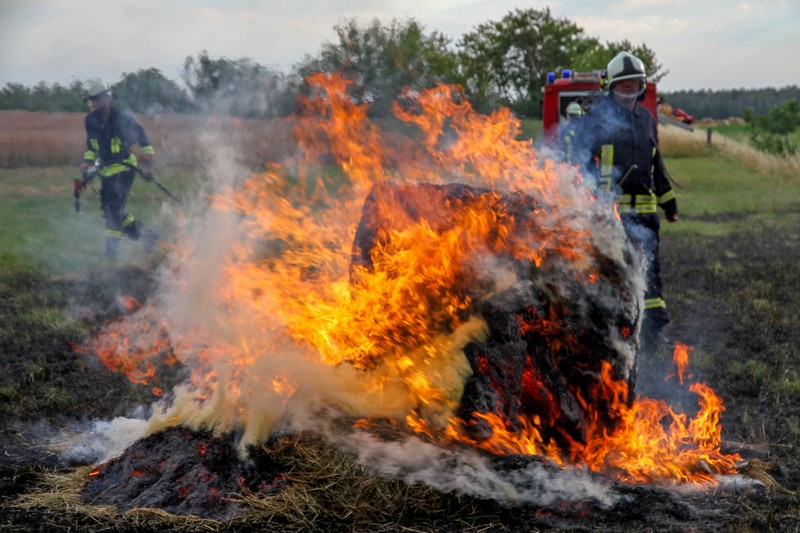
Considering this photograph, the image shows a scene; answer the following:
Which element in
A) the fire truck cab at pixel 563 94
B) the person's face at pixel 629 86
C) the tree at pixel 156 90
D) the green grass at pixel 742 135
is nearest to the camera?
the person's face at pixel 629 86

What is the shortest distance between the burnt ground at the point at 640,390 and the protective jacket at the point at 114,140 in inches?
55.4

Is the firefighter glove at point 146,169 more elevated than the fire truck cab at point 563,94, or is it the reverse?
the fire truck cab at point 563,94

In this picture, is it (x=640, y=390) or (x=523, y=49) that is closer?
(x=640, y=390)

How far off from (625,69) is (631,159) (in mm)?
712

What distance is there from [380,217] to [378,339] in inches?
27.6

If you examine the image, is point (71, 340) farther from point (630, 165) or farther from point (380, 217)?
point (630, 165)

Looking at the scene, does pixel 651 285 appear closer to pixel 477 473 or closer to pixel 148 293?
pixel 477 473

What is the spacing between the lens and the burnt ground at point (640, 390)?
3572 millimetres

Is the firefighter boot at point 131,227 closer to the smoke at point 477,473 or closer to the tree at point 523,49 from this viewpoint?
the smoke at point 477,473

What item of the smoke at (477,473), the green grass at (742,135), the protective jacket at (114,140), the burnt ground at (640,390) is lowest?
the burnt ground at (640,390)

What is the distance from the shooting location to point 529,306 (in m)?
3.86

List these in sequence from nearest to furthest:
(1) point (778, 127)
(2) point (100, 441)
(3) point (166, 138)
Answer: (2) point (100, 441)
(3) point (166, 138)
(1) point (778, 127)

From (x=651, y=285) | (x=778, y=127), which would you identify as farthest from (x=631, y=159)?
(x=778, y=127)

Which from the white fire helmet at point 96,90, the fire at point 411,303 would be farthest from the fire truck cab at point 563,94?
the fire at point 411,303
